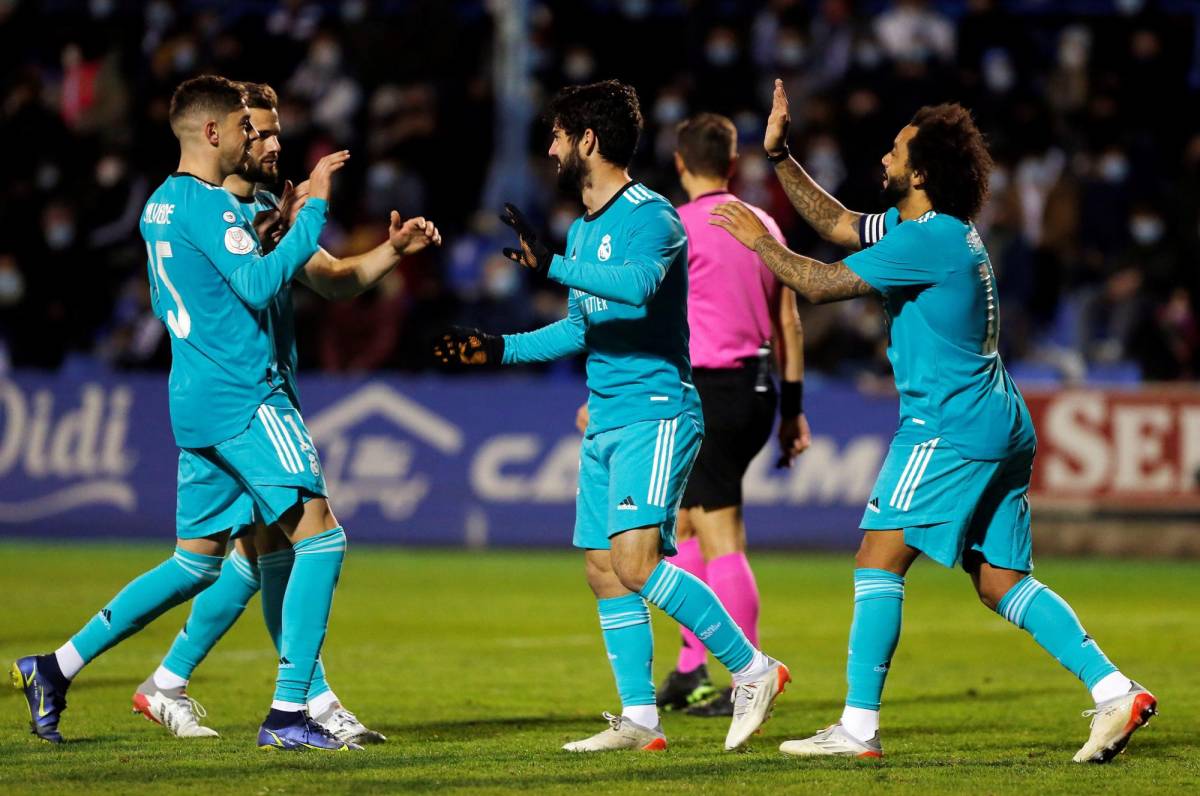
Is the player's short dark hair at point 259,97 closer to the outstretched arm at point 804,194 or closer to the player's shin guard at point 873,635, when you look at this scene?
the outstretched arm at point 804,194

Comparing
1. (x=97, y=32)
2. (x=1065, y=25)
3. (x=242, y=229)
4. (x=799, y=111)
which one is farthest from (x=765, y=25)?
(x=242, y=229)

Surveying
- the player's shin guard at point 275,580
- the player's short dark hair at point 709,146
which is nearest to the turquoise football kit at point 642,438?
the player's shin guard at point 275,580

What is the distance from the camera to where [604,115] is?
6730 millimetres

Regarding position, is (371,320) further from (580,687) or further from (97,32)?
(580,687)

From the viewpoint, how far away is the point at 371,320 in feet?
57.8

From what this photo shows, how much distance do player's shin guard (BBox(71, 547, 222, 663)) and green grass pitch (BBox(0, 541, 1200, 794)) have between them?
0.38 m

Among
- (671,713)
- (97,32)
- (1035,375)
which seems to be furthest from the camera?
(97,32)

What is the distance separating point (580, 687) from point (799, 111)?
1199 cm

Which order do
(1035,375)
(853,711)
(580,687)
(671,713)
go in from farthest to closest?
(1035,375)
(580,687)
(671,713)
(853,711)

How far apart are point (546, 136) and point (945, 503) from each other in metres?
14.8

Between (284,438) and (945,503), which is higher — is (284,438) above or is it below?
above

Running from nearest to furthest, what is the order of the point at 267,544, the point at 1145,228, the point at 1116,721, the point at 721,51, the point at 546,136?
the point at 1116,721
the point at 267,544
the point at 1145,228
the point at 721,51
the point at 546,136

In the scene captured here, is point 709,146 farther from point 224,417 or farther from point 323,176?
point 224,417

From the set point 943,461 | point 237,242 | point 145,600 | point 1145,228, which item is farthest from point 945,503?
point 1145,228
